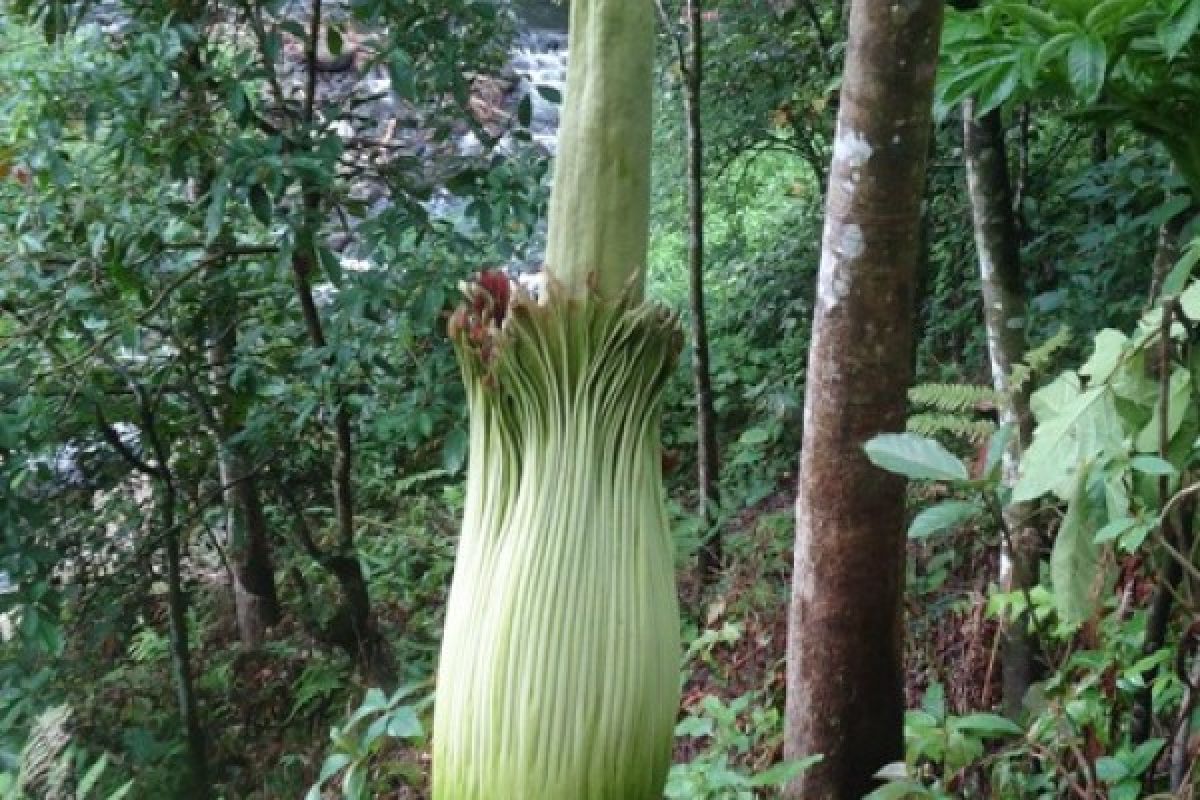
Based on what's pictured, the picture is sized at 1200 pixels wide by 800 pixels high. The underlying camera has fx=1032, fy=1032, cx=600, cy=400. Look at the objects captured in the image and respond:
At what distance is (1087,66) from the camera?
1.40 metres

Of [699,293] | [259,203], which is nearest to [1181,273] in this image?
[259,203]

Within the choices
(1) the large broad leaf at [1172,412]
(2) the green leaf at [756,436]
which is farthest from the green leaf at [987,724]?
(2) the green leaf at [756,436]

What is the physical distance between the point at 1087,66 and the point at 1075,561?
78 cm

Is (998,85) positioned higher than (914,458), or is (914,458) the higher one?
(998,85)

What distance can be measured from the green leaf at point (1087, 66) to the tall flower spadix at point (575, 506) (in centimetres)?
97

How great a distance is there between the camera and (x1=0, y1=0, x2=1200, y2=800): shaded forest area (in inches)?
26.3

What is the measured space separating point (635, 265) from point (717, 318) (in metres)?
4.52

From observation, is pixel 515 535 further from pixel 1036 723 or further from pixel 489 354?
pixel 1036 723

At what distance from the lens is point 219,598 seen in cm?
366

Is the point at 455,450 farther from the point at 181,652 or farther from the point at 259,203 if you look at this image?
the point at 181,652

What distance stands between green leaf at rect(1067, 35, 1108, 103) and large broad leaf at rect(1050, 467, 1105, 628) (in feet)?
2.29

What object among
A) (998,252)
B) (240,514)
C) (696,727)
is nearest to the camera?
(696,727)

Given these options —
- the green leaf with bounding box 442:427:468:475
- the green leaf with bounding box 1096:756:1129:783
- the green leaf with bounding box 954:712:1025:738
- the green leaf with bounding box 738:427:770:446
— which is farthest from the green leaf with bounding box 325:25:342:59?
the green leaf with bounding box 738:427:770:446

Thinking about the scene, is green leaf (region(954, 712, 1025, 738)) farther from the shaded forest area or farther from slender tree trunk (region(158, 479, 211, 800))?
slender tree trunk (region(158, 479, 211, 800))
